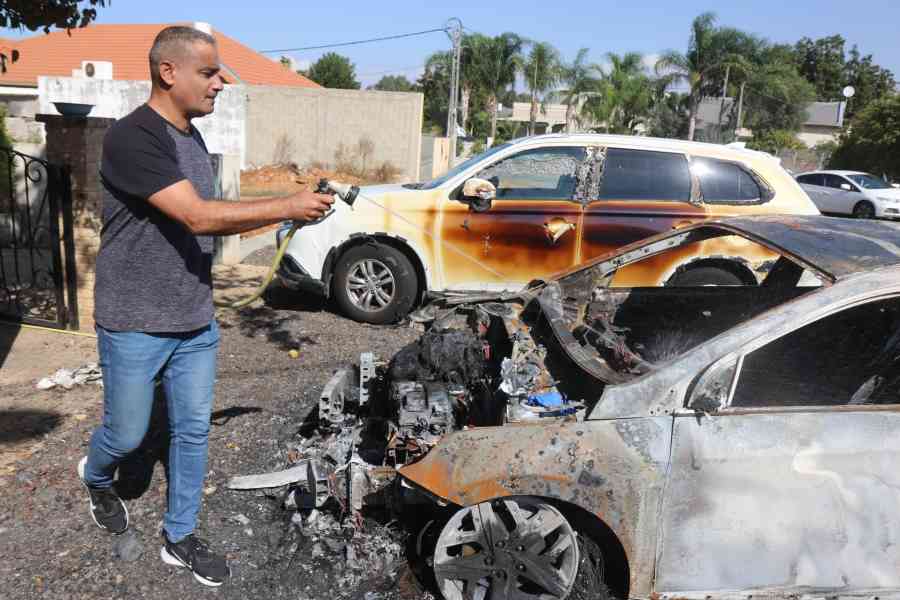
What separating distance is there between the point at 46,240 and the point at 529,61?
117 feet

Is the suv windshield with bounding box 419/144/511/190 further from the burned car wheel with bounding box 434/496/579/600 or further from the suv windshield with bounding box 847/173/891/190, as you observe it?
the suv windshield with bounding box 847/173/891/190

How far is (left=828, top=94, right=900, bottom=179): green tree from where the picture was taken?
32.2 meters

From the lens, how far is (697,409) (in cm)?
263

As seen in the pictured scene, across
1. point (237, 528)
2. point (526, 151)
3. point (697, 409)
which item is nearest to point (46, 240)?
point (526, 151)

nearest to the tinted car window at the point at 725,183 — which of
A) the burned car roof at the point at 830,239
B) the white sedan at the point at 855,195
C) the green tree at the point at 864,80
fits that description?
the burned car roof at the point at 830,239

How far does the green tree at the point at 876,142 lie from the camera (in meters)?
32.2

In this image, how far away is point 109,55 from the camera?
30.7m

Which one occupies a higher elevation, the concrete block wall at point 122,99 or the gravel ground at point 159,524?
the concrete block wall at point 122,99

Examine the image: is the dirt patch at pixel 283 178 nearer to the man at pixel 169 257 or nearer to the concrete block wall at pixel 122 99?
the concrete block wall at pixel 122 99

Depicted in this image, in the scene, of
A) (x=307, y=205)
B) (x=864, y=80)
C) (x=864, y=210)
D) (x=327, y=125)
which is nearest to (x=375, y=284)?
(x=307, y=205)

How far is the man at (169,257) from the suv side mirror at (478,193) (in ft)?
12.7

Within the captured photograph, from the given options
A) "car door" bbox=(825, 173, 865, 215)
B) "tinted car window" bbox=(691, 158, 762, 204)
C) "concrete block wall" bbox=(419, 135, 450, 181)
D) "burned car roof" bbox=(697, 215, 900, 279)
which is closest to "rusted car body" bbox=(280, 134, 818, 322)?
"tinted car window" bbox=(691, 158, 762, 204)

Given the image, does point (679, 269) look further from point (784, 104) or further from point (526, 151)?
point (784, 104)

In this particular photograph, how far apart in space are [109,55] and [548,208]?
30.1 m
